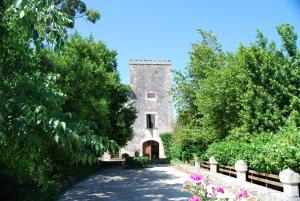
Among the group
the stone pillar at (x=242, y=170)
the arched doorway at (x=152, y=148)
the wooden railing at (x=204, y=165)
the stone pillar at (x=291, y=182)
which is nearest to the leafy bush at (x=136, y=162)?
the wooden railing at (x=204, y=165)

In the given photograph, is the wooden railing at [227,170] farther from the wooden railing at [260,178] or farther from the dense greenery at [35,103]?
the dense greenery at [35,103]

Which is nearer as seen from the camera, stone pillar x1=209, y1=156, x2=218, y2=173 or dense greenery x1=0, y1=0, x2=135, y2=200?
dense greenery x1=0, y1=0, x2=135, y2=200

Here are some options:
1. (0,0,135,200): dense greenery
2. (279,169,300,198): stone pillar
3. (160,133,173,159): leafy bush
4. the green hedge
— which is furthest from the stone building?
(0,0,135,200): dense greenery

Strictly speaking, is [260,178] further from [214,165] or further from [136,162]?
[136,162]

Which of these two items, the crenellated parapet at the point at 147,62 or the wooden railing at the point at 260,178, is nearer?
the wooden railing at the point at 260,178

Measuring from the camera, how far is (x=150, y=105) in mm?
40625

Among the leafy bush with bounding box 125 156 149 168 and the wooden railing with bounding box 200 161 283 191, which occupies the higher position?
the leafy bush with bounding box 125 156 149 168

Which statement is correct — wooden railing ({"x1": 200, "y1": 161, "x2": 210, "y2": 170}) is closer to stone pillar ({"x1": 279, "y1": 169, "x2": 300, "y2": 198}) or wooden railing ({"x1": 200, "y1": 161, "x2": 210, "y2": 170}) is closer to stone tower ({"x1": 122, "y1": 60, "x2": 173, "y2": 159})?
stone pillar ({"x1": 279, "y1": 169, "x2": 300, "y2": 198})

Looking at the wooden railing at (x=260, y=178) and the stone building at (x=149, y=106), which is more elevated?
the stone building at (x=149, y=106)

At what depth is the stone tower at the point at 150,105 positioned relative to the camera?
39969 millimetres

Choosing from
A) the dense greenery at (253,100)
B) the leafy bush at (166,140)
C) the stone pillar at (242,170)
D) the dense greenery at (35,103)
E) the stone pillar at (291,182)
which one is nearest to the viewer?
the dense greenery at (35,103)

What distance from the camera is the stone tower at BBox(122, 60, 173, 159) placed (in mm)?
39969

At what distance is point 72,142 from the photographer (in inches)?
117

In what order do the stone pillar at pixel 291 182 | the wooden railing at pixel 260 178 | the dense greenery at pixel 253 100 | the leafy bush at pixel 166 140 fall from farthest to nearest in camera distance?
the leafy bush at pixel 166 140
the dense greenery at pixel 253 100
the wooden railing at pixel 260 178
the stone pillar at pixel 291 182
